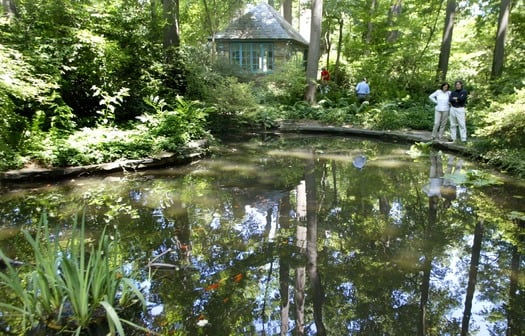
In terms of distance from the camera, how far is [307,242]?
5004 millimetres

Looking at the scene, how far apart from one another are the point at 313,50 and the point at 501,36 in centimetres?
705

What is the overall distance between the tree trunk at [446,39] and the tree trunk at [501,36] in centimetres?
242

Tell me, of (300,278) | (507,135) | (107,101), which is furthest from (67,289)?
(507,135)

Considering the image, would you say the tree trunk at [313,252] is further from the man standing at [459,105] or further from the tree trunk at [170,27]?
the tree trunk at [170,27]

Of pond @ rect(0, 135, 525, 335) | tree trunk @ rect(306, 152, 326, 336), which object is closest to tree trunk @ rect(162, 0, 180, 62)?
pond @ rect(0, 135, 525, 335)

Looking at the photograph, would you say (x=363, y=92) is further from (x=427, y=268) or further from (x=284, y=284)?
(x=284, y=284)

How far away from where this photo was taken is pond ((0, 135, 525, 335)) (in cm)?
346

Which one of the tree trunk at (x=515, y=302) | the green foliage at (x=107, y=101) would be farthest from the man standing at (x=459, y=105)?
the green foliage at (x=107, y=101)

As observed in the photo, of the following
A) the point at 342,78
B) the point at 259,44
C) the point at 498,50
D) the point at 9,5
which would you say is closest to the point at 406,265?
the point at 9,5

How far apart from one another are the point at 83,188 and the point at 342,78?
1646 centimetres

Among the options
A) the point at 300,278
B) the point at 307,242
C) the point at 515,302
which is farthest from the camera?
the point at 307,242

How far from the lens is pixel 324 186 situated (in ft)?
25.2

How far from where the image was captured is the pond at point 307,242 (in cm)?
346

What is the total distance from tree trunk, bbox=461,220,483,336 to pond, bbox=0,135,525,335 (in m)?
0.02
